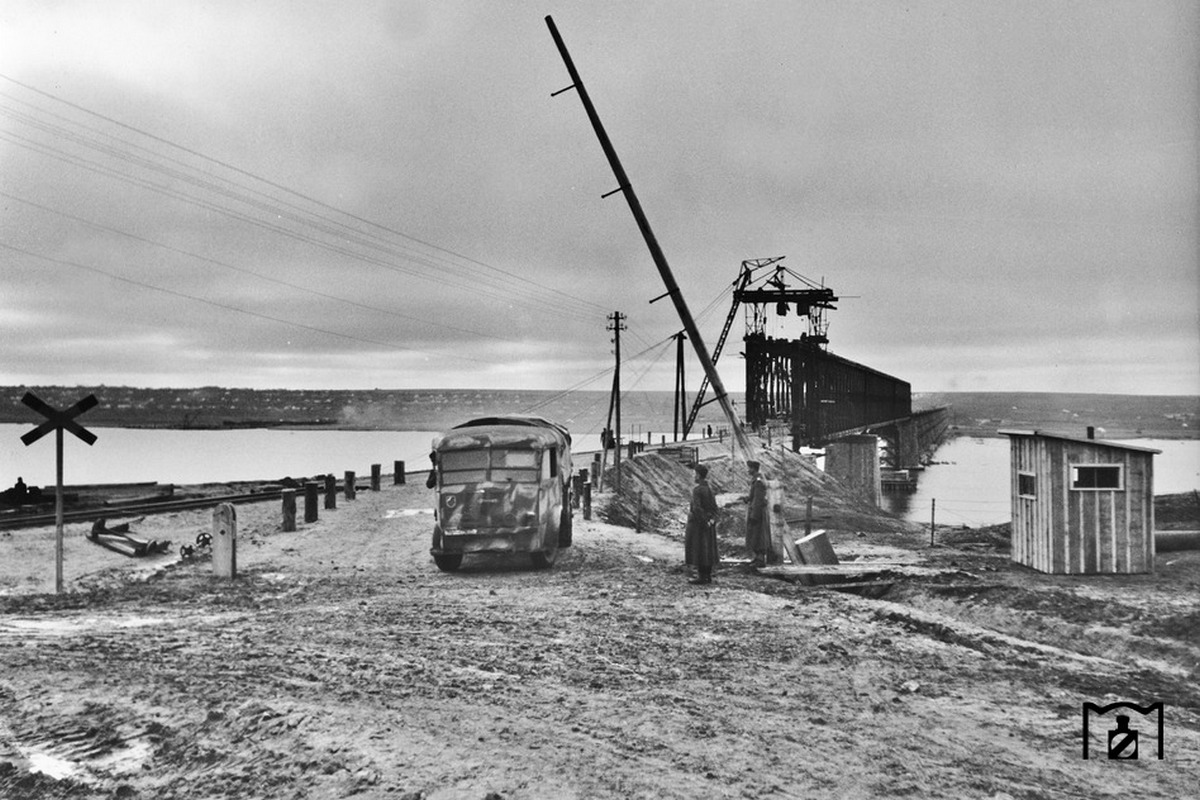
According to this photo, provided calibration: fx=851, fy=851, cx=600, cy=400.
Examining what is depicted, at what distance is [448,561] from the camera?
1584 cm

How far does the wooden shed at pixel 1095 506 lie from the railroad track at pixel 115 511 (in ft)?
53.6

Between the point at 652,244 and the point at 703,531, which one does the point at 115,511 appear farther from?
the point at 703,531

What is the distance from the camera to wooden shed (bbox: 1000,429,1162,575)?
48.6ft

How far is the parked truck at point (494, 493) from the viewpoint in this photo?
15328 millimetres

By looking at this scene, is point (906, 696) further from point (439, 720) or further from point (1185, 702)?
point (439, 720)

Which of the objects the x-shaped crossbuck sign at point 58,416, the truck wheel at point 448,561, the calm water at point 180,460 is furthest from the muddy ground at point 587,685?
the calm water at point 180,460

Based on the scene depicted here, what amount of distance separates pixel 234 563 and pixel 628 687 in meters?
9.51

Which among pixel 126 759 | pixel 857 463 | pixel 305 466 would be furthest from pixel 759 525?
pixel 305 466

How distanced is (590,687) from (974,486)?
56.4m

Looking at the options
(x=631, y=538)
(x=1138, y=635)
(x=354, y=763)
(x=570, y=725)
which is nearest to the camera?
(x=354, y=763)

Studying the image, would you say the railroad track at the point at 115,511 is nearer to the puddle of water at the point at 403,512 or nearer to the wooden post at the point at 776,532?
the puddle of water at the point at 403,512

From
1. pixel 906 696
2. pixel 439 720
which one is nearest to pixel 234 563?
pixel 439 720

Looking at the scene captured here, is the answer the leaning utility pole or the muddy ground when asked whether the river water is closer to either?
the leaning utility pole

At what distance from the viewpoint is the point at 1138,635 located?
11.0m
